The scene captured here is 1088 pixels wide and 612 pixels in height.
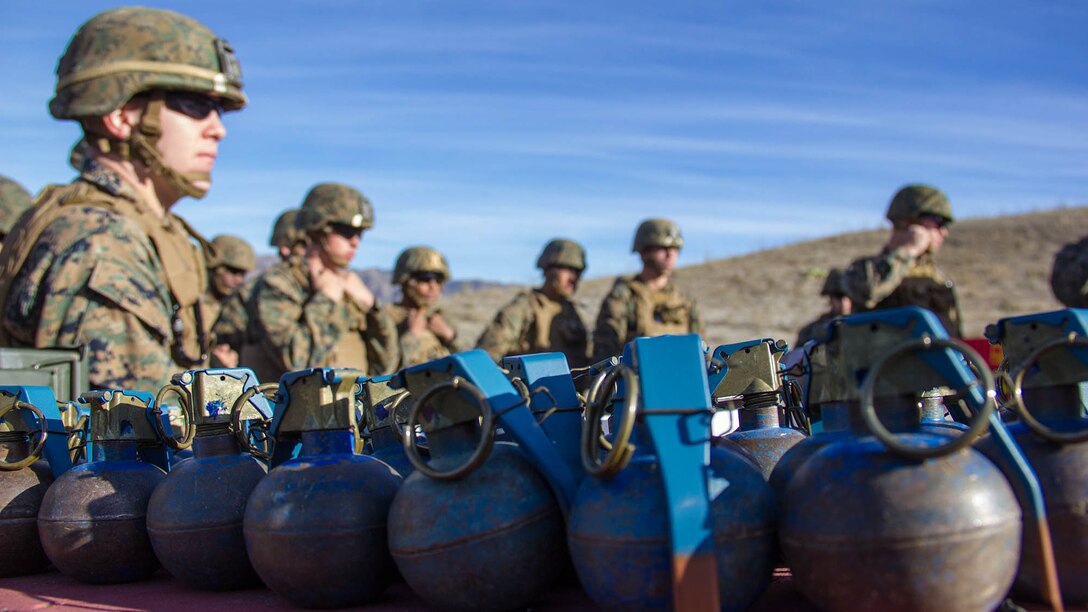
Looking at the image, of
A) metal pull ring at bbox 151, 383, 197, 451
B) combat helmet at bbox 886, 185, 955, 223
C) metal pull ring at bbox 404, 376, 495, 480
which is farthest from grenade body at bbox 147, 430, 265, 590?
combat helmet at bbox 886, 185, 955, 223

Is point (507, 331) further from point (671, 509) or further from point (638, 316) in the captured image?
point (671, 509)

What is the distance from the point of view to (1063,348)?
226 cm

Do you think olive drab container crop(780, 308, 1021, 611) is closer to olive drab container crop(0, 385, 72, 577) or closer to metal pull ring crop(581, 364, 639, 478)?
metal pull ring crop(581, 364, 639, 478)

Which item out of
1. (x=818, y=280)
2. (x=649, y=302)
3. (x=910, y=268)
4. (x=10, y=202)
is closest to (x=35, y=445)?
(x=10, y=202)

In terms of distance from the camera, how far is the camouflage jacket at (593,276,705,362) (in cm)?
1248

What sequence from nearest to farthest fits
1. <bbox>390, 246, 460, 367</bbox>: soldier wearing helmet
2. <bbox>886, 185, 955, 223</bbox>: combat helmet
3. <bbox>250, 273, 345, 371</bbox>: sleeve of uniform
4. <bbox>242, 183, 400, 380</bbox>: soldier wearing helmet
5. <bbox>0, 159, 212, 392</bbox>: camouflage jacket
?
1. <bbox>0, 159, 212, 392</bbox>: camouflage jacket
2. <bbox>250, 273, 345, 371</bbox>: sleeve of uniform
3. <bbox>242, 183, 400, 380</bbox>: soldier wearing helmet
4. <bbox>886, 185, 955, 223</bbox>: combat helmet
5. <bbox>390, 246, 460, 367</bbox>: soldier wearing helmet

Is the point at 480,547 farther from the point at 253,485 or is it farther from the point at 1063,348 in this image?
the point at 1063,348

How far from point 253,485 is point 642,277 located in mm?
10479

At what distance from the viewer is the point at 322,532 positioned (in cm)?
256

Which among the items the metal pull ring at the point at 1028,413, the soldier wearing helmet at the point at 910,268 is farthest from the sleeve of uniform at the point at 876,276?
the metal pull ring at the point at 1028,413

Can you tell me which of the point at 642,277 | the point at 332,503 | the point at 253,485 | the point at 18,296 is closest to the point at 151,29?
the point at 18,296

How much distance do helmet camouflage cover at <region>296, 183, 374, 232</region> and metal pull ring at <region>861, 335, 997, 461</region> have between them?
7733mm

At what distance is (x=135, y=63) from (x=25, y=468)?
113 inches

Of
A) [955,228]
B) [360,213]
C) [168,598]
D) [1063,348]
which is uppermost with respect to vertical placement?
[955,228]
